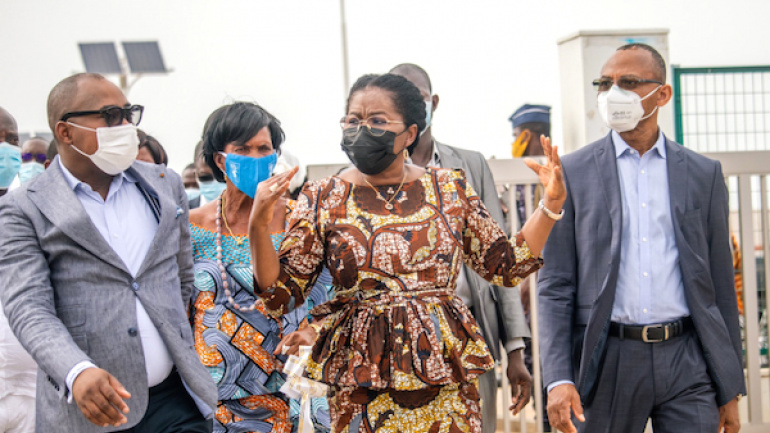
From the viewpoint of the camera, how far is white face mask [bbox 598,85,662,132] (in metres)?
4.23

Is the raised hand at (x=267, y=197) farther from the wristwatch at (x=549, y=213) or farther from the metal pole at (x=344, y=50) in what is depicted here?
the metal pole at (x=344, y=50)

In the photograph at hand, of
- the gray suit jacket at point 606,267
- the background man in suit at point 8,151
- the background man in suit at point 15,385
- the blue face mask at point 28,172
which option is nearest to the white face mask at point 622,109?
the gray suit jacket at point 606,267

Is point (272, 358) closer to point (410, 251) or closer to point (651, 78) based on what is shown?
point (410, 251)

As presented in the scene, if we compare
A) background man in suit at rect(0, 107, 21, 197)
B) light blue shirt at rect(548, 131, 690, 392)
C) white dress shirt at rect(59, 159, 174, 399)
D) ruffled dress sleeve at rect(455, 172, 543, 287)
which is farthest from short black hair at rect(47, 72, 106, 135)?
light blue shirt at rect(548, 131, 690, 392)

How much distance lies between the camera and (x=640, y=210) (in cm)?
412

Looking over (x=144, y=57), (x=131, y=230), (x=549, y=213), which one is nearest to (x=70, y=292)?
(x=131, y=230)

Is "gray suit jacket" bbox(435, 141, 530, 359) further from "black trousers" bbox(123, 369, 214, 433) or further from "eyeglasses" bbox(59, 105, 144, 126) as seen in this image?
"eyeglasses" bbox(59, 105, 144, 126)

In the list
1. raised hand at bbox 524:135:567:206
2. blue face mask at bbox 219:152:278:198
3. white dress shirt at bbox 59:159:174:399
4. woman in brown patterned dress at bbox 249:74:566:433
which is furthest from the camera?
blue face mask at bbox 219:152:278:198

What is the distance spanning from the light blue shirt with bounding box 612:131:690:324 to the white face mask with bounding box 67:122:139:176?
84.1 inches

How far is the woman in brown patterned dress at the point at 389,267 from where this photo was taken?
340 cm

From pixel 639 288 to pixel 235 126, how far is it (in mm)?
2087

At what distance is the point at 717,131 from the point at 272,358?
6222 mm

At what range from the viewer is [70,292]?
3.39 meters

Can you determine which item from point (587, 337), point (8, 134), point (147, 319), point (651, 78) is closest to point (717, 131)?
point (651, 78)
